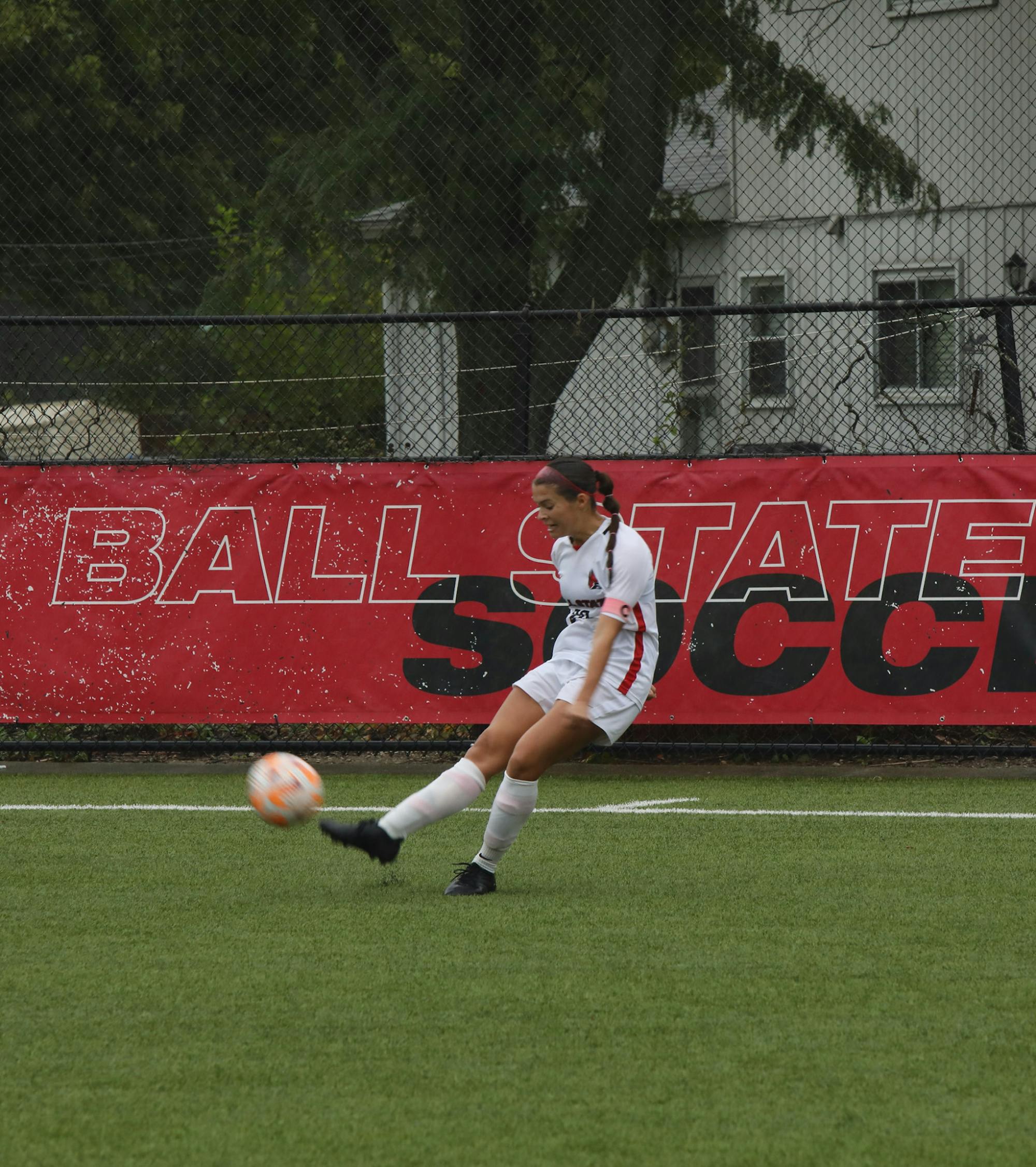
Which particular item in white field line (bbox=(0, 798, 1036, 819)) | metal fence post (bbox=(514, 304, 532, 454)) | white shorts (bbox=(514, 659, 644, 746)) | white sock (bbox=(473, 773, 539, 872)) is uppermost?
metal fence post (bbox=(514, 304, 532, 454))

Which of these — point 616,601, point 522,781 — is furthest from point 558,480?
point 522,781

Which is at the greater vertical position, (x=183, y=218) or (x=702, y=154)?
(x=183, y=218)

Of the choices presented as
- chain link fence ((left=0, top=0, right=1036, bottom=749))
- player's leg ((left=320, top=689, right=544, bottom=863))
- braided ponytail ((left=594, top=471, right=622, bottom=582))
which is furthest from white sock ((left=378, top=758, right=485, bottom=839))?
chain link fence ((left=0, top=0, right=1036, bottom=749))

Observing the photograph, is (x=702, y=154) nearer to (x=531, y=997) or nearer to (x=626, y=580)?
(x=626, y=580)

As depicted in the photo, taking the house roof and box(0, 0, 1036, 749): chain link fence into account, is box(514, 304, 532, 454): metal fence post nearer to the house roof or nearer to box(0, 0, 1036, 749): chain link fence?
box(0, 0, 1036, 749): chain link fence

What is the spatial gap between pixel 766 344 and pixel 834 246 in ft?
11.4

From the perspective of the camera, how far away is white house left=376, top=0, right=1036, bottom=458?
11.8 meters

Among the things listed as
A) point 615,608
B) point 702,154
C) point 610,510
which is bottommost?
point 615,608

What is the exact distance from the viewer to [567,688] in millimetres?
6082

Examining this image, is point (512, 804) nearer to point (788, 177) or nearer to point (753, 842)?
point (753, 842)

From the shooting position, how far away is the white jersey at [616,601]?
598 centimetres

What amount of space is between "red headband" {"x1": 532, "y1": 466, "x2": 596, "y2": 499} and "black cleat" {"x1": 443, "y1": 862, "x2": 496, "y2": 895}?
1.43 m

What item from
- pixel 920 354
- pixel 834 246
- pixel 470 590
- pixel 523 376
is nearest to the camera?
pixel 470 590

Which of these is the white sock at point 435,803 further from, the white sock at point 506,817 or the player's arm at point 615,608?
the player's arm at point 615,608
